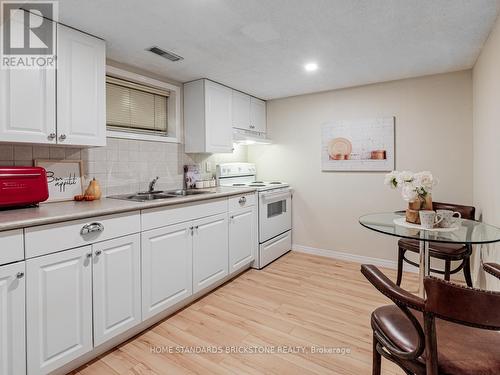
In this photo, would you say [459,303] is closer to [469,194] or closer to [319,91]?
[469,194]

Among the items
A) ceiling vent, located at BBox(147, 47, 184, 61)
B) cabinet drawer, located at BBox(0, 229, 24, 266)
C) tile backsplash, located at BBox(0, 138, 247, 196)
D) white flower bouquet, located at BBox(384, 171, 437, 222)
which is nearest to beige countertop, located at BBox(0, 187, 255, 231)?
cabinet drawer, located at BBox(0, 229, 24, 266)

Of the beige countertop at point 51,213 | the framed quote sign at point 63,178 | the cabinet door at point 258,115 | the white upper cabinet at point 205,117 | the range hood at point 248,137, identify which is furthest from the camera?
the cabinet door at point 258,115

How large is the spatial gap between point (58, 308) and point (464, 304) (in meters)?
1.85

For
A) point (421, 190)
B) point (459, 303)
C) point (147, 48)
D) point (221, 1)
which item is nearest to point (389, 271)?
point (421, 190)

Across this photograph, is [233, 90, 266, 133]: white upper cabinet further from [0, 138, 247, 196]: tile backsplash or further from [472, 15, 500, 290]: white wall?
[472, 15, 500, 290]: white wall

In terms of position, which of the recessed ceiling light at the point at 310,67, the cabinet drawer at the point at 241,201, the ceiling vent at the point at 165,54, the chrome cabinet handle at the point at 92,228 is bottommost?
the chrome cabinet handle at the point at 92,228

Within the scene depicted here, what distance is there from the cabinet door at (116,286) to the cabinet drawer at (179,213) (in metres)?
0.14

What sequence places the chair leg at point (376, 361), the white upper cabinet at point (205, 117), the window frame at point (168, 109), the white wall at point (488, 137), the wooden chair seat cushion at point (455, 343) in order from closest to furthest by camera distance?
the wooden chair seat cushion at point (455, 343) → the chair leg at point (376, 361) → the white wall at point (488, 137) → the window frame at point (168, 109) → the white upper cabinet at point (205, 117)

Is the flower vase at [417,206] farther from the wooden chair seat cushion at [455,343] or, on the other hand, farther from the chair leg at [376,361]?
the chair leg at [376,361]

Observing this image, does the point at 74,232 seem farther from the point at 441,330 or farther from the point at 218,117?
the point at 218,117

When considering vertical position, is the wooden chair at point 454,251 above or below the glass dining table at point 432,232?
below

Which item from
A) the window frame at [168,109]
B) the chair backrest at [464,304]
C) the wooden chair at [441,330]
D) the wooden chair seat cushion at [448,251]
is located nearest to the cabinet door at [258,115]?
the window frame at [168,109]

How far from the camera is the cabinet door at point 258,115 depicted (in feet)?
12.5

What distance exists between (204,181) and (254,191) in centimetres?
61
